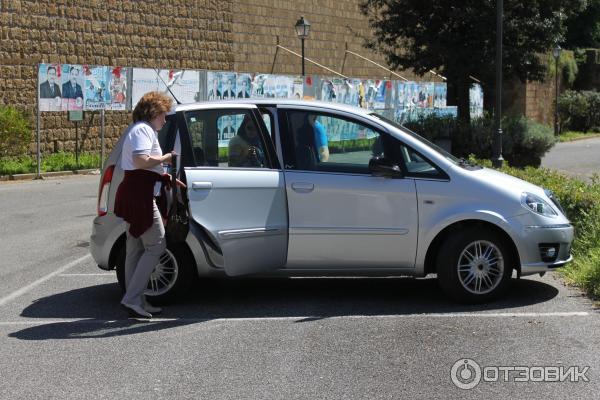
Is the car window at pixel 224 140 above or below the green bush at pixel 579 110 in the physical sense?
below

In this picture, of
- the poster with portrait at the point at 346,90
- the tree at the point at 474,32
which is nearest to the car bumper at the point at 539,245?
the tree at the point at 474,32

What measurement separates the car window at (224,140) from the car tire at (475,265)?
1680mm

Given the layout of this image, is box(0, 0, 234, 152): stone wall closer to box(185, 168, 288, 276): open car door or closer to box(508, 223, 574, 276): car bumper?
box(185, 168, 288, 276): open car door

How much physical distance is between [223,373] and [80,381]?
0.88 meters

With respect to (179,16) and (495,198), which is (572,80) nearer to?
(179,16)

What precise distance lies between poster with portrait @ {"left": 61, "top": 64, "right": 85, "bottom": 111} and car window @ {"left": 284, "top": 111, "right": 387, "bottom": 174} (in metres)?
15.7

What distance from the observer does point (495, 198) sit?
24.1ft

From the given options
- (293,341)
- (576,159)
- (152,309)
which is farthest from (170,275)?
(576,159)

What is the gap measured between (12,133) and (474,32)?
11209mm

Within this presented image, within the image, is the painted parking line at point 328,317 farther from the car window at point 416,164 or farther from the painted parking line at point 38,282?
the car window at point 416,164

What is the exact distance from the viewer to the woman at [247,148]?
24.8ft

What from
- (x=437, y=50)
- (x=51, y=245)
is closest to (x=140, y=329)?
(x=51, y=245)

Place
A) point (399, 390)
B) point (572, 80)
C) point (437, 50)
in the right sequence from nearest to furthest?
point (399, 390)
point (437, 50)
point (572, 80)

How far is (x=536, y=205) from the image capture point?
7.43 metres
